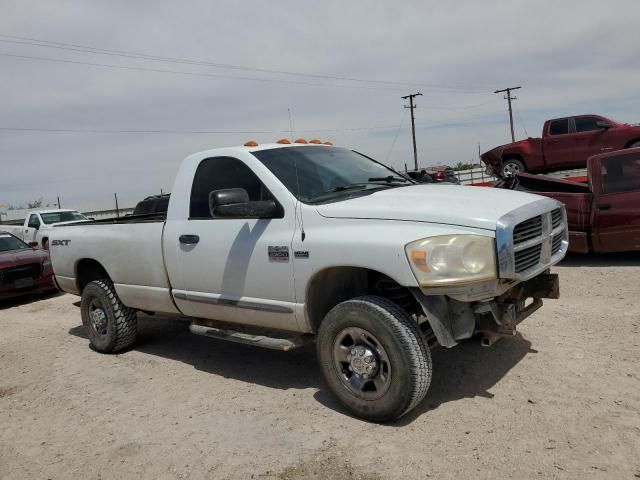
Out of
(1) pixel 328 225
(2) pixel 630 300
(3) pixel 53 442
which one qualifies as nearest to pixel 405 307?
(1) pixel 328 225

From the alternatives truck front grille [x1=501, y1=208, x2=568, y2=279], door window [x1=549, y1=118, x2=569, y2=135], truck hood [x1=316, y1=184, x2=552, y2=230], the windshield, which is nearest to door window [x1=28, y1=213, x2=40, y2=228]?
the windshield

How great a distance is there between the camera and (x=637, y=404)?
3488 mm

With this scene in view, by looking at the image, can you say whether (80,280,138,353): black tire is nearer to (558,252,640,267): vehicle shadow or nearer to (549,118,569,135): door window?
(558,252,640,267): vehicle shadow

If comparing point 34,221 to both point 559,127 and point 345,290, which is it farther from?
point 559,127

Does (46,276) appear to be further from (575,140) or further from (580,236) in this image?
(575,140)

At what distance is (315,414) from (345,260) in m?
1.16

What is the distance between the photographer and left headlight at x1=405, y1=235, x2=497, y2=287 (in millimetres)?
3205

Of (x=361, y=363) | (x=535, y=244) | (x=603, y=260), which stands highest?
(x=535, y=244)

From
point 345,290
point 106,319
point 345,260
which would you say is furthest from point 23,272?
point 345,260

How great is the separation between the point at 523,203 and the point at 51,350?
17.7ft

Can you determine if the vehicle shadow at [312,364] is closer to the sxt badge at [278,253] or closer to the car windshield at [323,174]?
the sxt badge at [278,253]

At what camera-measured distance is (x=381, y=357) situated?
3527 mm

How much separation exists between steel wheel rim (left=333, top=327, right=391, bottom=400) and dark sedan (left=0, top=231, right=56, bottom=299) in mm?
7254

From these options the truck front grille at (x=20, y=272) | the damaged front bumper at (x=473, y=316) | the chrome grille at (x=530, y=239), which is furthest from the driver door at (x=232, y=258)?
the truck front grille at (x=20, y=272)
